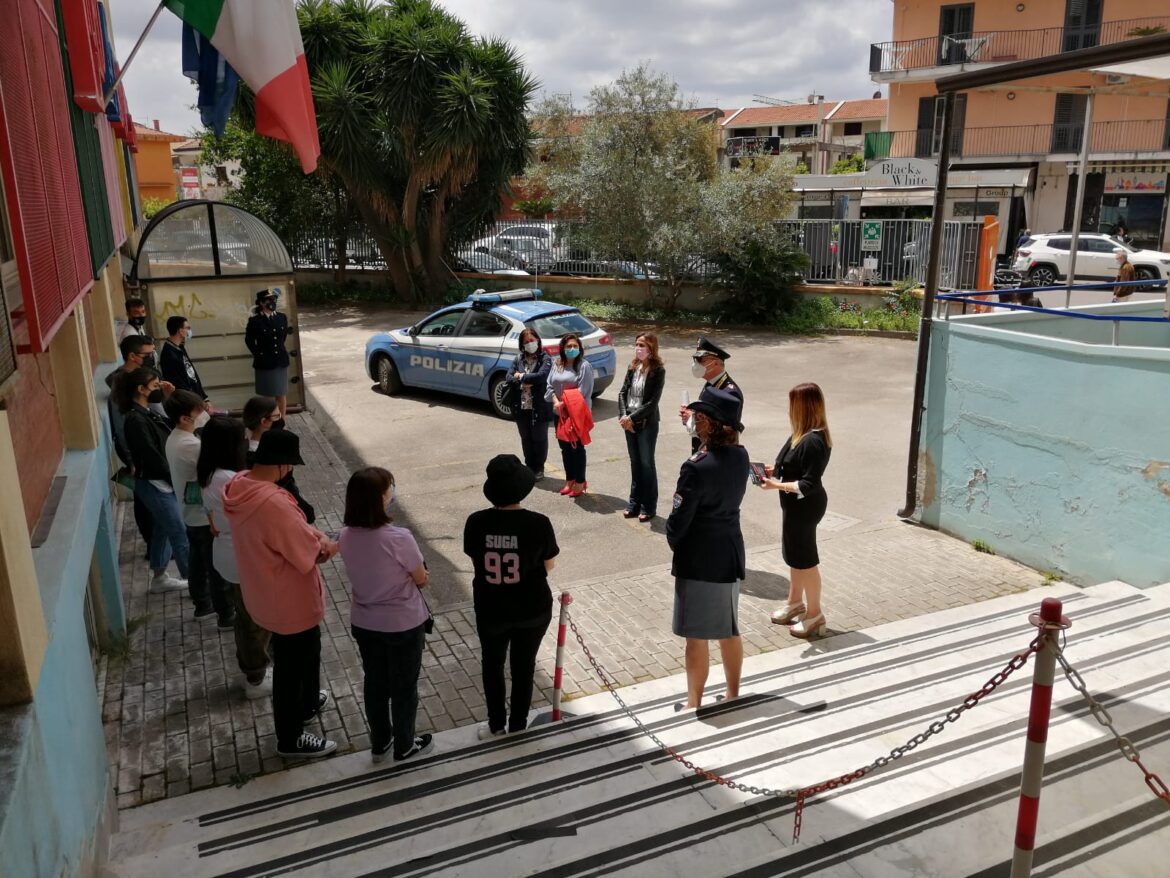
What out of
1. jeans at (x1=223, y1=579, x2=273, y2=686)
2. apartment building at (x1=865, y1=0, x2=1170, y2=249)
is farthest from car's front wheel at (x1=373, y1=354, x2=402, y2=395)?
apartment building at (x1=865, y1=0, x2=1170, y2=249)

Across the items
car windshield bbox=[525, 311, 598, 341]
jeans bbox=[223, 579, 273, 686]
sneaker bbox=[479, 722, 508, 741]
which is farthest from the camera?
car windshield bbox=[525, 311, 598, 341]

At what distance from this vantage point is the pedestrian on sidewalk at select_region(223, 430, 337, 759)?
4.29m

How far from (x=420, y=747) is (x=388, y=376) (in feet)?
33.5

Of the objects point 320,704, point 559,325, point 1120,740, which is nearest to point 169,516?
point 320,704

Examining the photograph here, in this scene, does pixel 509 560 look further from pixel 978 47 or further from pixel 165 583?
pixel 978 47

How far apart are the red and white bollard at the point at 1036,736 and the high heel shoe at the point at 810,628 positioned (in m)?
3.19

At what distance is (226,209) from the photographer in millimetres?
11703

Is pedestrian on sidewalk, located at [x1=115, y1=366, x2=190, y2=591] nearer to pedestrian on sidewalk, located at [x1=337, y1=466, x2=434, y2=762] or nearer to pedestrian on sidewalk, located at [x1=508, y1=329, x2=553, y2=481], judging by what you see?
pedestrian on sidewalk, located at [x1=337, y1=466, x2=434, y2=762]

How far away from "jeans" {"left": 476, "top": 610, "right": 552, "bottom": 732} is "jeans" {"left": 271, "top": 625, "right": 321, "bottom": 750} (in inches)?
34.6

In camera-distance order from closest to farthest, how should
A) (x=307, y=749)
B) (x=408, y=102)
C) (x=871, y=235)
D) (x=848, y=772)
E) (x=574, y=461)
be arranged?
(x=848, y=772)
(x=307, y=749)
(x=574, y=461)
(x=871, y=235)
(x=408, y=102)

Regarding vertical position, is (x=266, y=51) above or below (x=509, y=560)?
above

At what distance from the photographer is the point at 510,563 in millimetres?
4293

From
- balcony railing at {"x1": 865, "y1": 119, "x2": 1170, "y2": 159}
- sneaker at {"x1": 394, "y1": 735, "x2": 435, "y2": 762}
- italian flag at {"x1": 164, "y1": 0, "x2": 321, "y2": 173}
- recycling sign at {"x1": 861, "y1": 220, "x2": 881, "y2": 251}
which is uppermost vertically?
balcony railing at {"x1": 865, "y1": 119, "x2": 1170, "y2": 159}

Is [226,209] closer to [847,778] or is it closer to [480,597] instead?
[480,597]
